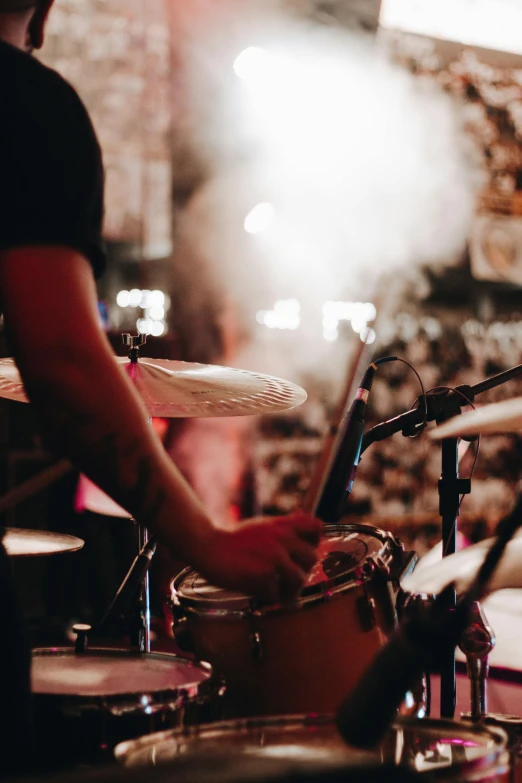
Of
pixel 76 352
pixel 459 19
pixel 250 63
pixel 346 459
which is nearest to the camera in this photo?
pixel 76 352

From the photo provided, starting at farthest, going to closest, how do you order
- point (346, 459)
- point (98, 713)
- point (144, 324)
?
1. point (144, 324)
2. point (346, 459)
3. point (98, 713)

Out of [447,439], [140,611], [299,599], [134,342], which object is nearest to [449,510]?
[447,439]

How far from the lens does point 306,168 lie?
15.3 feet

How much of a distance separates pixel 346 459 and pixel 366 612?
1.17 feet

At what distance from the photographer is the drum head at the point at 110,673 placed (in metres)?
1.33

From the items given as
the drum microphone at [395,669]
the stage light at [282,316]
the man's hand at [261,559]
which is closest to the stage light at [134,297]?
the stage light at [282,316]

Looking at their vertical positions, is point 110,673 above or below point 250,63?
below

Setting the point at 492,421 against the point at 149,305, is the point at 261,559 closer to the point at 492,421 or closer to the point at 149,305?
the point at 492,421

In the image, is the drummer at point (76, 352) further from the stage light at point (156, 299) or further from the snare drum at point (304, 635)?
the stage light at point (156, 299)

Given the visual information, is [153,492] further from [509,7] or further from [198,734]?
[509,7]

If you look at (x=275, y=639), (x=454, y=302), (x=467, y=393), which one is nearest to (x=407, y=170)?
(x=454, y=302)

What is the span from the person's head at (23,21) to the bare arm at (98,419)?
0.31 m

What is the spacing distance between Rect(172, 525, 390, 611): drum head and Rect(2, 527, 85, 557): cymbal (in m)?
0.26

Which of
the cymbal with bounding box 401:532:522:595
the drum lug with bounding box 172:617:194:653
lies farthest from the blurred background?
the cymbal with bounding box 401:532:522:595
